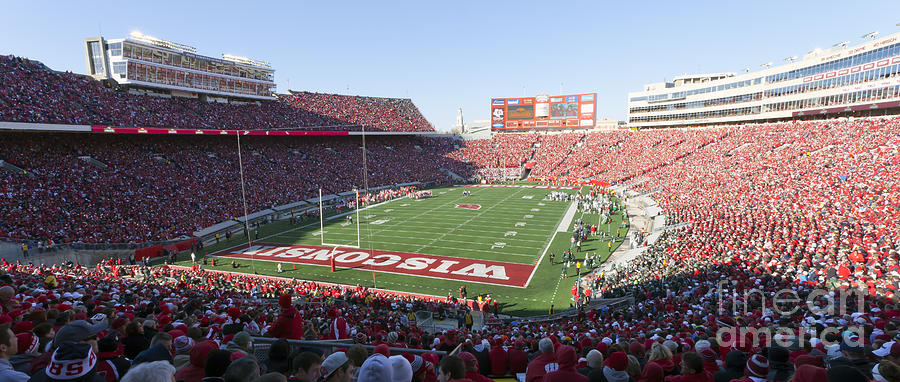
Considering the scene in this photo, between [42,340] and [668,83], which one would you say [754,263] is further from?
[668,83]

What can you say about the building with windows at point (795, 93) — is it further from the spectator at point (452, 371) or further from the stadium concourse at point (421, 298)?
the spectator at point (452, 371)

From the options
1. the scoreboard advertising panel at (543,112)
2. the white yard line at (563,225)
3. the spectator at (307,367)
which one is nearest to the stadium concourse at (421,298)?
the spectator at (307,367)

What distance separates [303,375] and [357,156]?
4939 centimetres

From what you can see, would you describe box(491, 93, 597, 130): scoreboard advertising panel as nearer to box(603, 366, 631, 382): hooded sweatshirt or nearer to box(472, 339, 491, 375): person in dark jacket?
box(472, 339, 491, 375): person in dark jacket

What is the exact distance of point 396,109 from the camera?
223 feet

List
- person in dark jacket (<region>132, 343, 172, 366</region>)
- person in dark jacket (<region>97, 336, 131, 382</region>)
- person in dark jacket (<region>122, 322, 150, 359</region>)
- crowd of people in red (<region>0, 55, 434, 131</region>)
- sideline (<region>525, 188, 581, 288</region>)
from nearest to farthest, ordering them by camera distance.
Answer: person in dark jacket (<region>97, 336, 131, 382</region>)
person in dark jacket (<region>132, 343, 172, 366</region>)
person in dark jacket (<region>122, 322, 150, 359</region>)
sideline (<region>525, 188, 581, 288</region>)
crowd of people in red (<region>0, 55, 434, 131</region>)

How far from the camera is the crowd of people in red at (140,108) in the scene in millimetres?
27556

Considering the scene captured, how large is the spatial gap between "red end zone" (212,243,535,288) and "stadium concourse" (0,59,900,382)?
324 centimetres

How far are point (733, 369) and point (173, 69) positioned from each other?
48.3 metres

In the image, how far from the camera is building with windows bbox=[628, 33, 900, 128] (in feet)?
117

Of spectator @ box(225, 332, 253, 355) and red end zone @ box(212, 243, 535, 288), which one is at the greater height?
spectator @ box(225, 332, 253, 355)

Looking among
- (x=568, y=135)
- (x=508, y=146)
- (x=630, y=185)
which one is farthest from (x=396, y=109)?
(x=630, y=185)

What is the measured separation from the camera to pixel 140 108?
34.8 m

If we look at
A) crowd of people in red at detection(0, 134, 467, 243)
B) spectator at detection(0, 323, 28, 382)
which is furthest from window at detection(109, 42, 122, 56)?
spectator at detection(0, 323, 28, 382)
